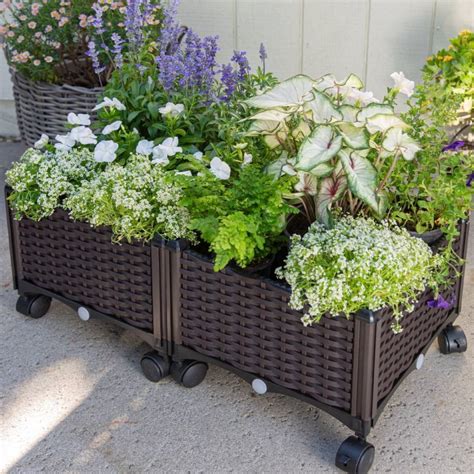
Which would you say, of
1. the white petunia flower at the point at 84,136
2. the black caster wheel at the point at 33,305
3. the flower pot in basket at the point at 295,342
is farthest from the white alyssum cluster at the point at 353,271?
the black caster wheel at the point at 33,305

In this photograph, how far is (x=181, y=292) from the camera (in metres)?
2.00

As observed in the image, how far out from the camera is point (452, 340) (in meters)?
2.25

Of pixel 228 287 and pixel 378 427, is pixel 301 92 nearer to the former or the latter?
pixel 228 287

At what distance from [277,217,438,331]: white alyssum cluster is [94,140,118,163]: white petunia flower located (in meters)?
0.59

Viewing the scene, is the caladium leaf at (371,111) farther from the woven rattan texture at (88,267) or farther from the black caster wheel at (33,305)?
the black caster wheel at (33,305)

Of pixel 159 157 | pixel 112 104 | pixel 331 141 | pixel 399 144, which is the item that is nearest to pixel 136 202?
pixel 159 157

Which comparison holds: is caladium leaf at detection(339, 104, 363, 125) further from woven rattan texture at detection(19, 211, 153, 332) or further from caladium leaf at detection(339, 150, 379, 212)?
woven rattan texture at detection(19, 211, 153, 332)

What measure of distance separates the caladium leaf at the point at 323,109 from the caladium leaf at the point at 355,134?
0.13 ft

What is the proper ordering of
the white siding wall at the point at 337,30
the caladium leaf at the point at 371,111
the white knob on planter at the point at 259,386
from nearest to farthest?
the caladium leaf at the point at 371,111 < the white knob on planter at the point at 259,386 < the white siding wall at the point at 337,30

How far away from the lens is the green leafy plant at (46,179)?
2.18m

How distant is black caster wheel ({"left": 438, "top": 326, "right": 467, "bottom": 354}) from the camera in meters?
2.25

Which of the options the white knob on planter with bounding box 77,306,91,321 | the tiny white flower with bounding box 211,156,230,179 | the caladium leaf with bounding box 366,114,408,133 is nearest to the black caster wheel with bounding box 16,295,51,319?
the white knob on planter with bounding box 77,306,91,321

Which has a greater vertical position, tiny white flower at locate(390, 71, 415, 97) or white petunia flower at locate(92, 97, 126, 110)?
tiny white flower at locate(390, 71, 415, 97)

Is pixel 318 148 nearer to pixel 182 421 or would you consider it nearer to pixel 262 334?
pixel 262 334
